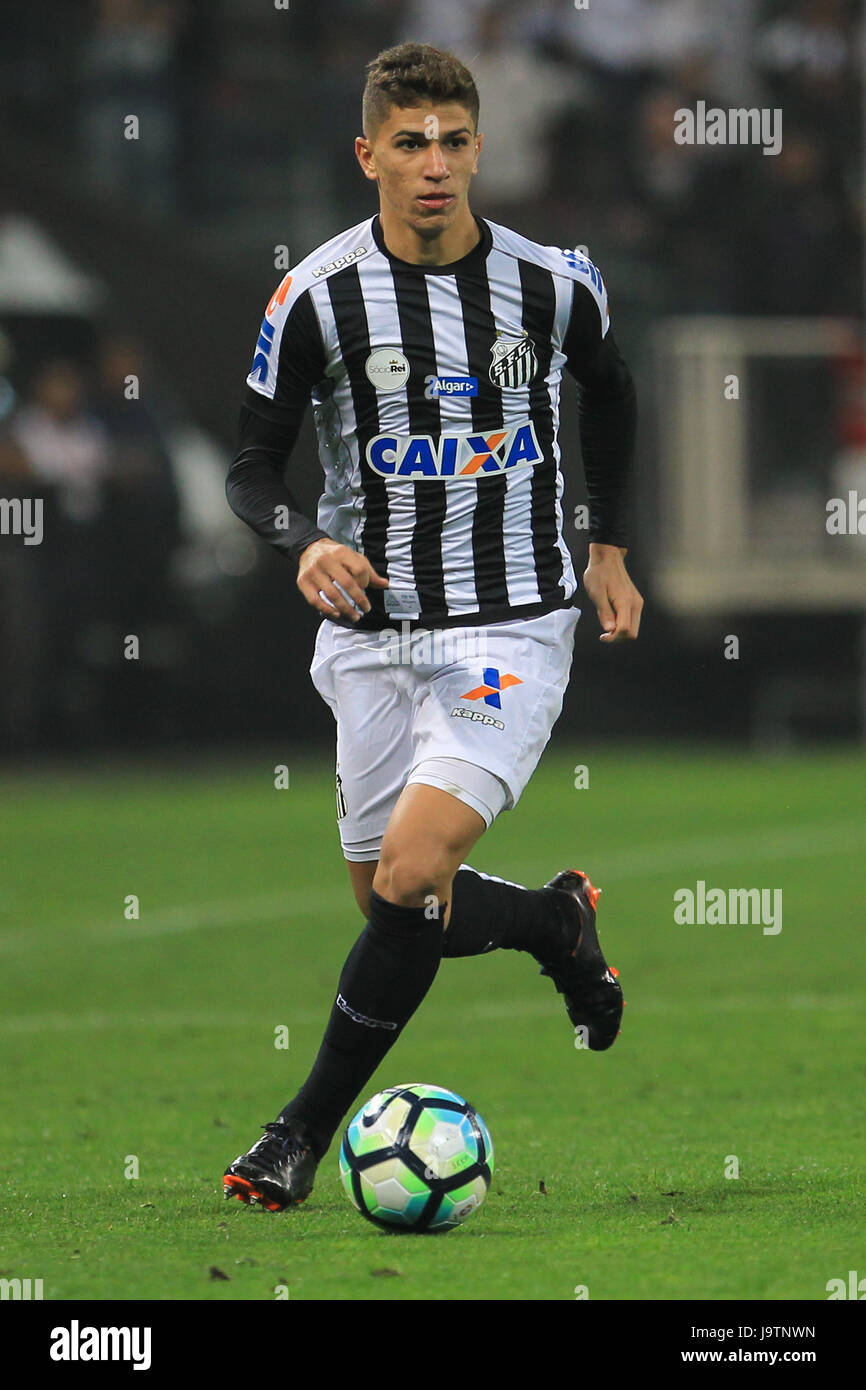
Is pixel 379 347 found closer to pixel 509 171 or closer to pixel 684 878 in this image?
pixel 684 878

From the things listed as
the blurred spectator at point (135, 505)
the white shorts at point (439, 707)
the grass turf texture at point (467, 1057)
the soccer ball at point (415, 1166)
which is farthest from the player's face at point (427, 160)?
the blurred spectator at point (135, 505)

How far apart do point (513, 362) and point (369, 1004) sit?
1.46 meters

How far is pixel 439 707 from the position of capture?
484cm

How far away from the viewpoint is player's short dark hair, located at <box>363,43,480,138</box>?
4773 millimetres

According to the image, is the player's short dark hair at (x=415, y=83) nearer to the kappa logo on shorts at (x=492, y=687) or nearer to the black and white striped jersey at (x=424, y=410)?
the black and white striped jersey at (x=424, y=410)

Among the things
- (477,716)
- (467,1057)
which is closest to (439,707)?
(477,716)

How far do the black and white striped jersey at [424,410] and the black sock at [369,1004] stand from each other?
68 cm

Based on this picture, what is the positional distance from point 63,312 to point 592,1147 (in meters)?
11.9

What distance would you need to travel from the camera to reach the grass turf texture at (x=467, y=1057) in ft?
13.5

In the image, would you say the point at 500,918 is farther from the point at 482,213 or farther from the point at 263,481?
the point at 482,213

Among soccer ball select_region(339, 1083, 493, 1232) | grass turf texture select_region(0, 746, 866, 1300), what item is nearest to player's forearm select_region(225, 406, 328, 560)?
soccer ball select_region(339, 1083, 493, 1232)

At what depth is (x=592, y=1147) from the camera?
5379 millimetres

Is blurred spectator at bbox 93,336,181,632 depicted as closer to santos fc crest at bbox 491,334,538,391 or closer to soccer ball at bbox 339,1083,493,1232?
santos fc crest at bbox 491,334,538,391
